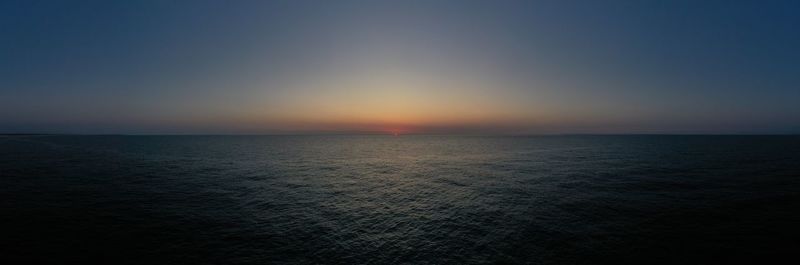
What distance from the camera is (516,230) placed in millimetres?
27641

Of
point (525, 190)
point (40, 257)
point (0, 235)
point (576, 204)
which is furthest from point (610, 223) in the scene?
point (0, 235)

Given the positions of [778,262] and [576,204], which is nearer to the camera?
[778,262]

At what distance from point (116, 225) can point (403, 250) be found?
22.9 metres

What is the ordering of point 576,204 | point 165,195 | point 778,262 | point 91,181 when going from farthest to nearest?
point 91,181 < point 165,195 < point 576,204 < point 778,262

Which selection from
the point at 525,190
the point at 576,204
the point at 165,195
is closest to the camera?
the point at 576,204

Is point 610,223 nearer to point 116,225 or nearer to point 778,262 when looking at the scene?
point 778,262

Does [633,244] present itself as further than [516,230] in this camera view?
No

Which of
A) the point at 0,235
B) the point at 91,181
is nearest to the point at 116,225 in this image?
the point at 0,235

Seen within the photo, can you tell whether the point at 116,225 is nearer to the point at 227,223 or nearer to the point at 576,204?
the point at 227,223

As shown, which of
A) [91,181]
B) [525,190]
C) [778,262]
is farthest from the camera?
[91,181]

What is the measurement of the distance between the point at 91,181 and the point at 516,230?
5710 centimetres

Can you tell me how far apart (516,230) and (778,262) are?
14.9 metres

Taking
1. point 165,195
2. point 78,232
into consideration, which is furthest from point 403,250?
point 165,195

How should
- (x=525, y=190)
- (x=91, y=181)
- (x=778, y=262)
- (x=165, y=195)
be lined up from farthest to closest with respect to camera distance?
(x=91, y=181) < (x=525, y=190) < (x=165, y=195) < (x=778, y=262)
